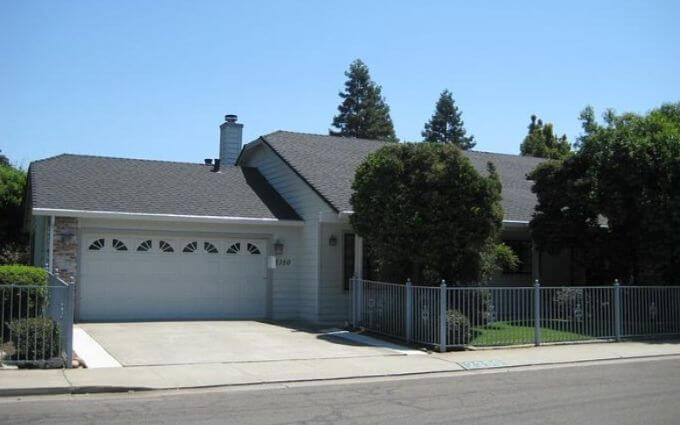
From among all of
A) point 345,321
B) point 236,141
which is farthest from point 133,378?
point 236,141

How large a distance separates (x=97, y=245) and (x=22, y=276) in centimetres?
505

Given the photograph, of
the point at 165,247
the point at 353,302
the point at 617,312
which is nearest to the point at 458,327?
the point at 353,302

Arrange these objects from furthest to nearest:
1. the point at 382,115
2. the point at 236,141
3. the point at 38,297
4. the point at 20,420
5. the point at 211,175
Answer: the point at 382,115
the point at 236,141
the point at 211,175
the point at 38,297
the point at 20,420

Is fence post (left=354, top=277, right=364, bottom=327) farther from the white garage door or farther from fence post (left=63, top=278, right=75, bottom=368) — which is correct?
fence post (left=63, top=278, right=75, bottom=368)

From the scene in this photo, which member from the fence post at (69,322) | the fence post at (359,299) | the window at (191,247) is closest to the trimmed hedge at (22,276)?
the fence post at (69,322)

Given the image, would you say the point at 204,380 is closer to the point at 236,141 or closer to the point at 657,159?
the point at 657,159

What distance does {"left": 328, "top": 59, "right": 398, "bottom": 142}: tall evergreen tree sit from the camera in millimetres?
67375

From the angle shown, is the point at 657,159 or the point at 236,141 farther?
the point at 236,141

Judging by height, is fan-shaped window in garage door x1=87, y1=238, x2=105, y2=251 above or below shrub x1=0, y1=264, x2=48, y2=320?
above

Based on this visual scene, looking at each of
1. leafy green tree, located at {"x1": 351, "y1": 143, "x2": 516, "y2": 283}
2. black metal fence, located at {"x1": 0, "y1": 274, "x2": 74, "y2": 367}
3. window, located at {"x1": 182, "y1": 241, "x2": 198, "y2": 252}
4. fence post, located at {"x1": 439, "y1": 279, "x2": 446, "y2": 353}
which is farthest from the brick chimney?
black metal fence, located at {"x1": 0, "y1": 274, "x2": 74, "y2": 367}

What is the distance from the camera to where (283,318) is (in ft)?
65.1

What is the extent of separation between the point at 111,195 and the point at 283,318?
5.58 m

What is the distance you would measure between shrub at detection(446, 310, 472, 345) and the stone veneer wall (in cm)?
888

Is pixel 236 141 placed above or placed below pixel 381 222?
above
